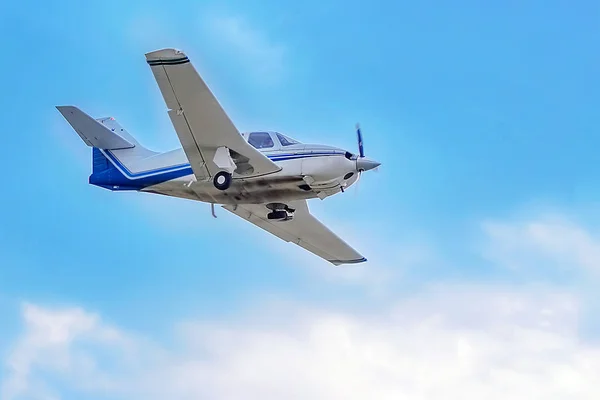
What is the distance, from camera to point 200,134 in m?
33.6

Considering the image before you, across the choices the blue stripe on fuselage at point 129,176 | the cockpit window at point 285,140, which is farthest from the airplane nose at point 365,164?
the blue stripe on fuselage at point 129,176

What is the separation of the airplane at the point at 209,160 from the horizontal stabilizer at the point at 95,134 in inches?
1.7

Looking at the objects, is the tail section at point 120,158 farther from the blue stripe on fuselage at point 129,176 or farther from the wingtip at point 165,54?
the wingtip at point 165,54

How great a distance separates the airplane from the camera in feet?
105

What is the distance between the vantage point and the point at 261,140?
115ft

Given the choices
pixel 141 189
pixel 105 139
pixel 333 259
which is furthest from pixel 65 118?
pixel 333 259

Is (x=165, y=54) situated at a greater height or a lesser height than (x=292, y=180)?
greater

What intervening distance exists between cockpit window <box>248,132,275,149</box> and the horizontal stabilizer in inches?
263

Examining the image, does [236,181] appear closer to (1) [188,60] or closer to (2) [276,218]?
(2) [276,218]

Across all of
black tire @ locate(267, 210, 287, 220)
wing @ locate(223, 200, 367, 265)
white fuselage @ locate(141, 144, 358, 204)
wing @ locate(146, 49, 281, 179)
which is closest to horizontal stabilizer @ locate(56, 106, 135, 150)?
white fuselage @ locate(141, 144, 358, 204)

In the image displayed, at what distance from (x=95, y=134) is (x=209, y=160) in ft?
24.7

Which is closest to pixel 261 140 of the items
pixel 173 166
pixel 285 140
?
pixel 285 140

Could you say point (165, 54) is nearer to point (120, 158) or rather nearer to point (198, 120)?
point (198, 120)

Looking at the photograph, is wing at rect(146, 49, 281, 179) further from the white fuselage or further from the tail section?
the tail section
